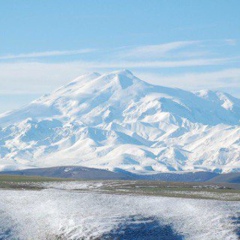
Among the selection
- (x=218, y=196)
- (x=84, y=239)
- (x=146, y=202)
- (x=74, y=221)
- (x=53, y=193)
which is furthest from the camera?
(x=218, y=196)

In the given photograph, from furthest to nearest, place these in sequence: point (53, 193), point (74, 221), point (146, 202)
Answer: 1. point (53, 193)
2. point (146, 202)
3. point (74, 221)

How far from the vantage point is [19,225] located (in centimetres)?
7331

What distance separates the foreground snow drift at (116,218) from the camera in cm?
6981

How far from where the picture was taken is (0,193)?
289 ft

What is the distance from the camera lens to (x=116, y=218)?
73.1 m

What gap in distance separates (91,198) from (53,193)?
753 centimetres

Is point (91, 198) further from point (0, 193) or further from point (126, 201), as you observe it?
point (0, 193)

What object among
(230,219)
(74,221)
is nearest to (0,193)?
(74,221)

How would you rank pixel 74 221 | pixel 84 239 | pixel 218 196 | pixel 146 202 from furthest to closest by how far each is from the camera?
1. pixel 218 196
2. pixel 146 202
3. pixel 74 221
4. pixel 84 239

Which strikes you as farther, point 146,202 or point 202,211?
point 146,202

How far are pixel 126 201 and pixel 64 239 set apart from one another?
13.7m

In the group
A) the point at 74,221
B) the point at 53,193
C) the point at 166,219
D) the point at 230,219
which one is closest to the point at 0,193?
the point at 53,193

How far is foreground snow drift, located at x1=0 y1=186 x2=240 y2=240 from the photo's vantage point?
6981 cm

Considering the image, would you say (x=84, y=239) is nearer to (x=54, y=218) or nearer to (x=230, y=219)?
(x=54, y=218)
